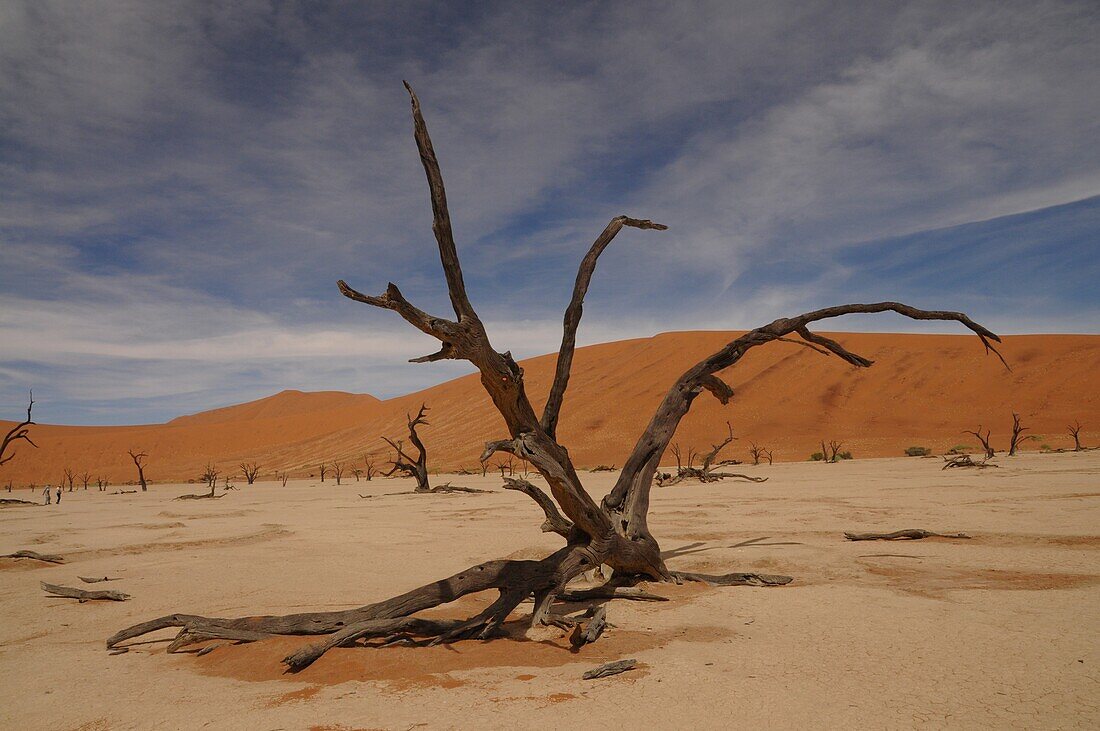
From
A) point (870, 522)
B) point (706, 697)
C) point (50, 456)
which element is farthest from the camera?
point (50, 456)

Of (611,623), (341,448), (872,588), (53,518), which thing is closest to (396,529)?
(611,623)

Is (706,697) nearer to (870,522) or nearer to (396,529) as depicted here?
(870,522)

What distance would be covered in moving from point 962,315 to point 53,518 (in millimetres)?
20157

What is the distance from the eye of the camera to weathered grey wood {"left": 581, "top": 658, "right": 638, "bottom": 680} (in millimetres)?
3604

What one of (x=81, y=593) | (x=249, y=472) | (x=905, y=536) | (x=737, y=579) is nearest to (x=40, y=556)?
(x=81, y=593)

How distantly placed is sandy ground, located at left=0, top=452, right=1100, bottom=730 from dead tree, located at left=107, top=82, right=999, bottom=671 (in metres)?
0.18

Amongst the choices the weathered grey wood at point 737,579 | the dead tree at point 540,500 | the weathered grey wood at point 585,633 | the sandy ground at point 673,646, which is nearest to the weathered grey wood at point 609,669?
the sandy ground at point 673,646

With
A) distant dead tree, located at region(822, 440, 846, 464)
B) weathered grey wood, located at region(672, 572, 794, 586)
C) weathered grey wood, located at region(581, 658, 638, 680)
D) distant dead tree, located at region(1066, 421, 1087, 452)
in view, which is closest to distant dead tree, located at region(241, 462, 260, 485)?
distant dead tree, located at region(822, 440, 846, 464)

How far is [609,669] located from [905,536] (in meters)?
5.91

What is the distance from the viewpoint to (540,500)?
5.35 metres

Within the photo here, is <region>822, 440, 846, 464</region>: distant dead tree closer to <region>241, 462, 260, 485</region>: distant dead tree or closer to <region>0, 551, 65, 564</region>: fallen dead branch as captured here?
<region>0, 551, 65, 564</region>: fallen dead branch

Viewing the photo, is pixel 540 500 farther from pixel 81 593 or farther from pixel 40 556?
pixel 40 556

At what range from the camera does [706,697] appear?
10.7 ft

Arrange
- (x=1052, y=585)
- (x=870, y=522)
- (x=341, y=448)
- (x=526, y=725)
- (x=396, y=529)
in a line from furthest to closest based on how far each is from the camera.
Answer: (x=341, y=448) < (x=396, y=529) < (x=870, y=522) < (x=1052, y=585) < (x=526, y=725)
